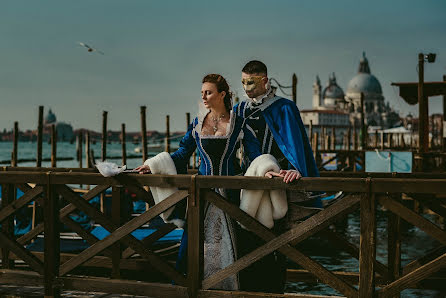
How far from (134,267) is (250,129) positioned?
2025 mm

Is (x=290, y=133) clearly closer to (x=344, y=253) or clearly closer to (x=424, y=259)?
(x=424, y=259)

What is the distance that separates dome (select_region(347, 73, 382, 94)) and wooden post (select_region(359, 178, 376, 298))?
17913 cm

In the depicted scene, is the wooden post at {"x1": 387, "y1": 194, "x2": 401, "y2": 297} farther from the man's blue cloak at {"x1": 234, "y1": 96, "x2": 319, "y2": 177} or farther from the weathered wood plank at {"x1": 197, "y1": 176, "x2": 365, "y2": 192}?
the weathered wood plank at {"x1": 197, "y1": 176, "x2": 365, "y2": 192}

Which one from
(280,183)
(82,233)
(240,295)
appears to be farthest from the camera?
(82,233)

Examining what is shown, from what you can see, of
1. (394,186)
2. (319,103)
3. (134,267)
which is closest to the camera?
(394,186)

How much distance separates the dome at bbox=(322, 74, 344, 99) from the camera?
188 m

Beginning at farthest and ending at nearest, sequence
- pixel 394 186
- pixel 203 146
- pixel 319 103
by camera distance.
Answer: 1. pixel 319 103
2. pixel 203 146
3. pixel 394 186

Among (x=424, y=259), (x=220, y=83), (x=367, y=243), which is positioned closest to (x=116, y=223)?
(x=220, y=83)

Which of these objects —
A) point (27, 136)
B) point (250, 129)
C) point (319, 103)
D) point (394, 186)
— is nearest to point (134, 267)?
point (250, 129)

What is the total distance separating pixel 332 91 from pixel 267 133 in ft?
622

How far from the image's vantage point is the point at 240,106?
4.64 meters

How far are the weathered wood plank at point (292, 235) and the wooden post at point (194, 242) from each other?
93 mm

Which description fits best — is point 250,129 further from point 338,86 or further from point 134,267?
point 338,86

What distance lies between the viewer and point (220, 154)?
4.47m
